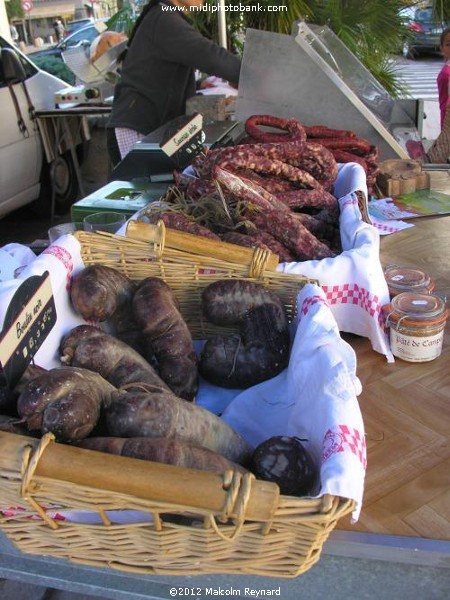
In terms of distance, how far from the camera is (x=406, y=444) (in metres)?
1.27

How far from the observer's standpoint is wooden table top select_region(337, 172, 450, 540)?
110cm

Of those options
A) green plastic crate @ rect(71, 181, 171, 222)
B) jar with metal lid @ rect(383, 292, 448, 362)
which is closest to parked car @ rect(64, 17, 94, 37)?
green plastic crate @ rect(71, 181, 171, 222)

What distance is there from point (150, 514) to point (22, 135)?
Answer: 207 inches

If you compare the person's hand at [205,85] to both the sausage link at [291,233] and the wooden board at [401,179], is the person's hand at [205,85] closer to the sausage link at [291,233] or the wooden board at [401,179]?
the wooden board at [401,179]

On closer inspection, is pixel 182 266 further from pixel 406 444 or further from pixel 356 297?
pixel 406 444

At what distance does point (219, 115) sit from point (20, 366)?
3205 mm

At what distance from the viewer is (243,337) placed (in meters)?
1.46

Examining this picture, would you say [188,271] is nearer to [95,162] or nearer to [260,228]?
[260,228]

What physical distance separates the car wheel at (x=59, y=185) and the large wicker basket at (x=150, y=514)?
531 cm

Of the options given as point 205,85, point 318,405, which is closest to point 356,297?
point 318,405

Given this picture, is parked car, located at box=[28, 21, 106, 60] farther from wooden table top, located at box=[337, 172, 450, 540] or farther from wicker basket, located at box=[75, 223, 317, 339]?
wooden table top, located at box=[337, 172, 450, 540]

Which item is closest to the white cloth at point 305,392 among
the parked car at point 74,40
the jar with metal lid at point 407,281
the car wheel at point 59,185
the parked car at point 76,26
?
the jar with metal lid at point 407,281

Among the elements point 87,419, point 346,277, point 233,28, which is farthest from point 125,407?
point 233,28

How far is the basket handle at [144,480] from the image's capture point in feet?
2.53
